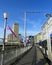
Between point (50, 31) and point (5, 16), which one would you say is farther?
point (50, 31)

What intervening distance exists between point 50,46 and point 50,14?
5.36 m

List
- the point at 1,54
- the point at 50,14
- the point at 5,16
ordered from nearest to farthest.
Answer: the point at 5,16
the point at 1,54
the point at 50,14

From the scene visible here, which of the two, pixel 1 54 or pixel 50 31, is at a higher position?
pixel 50 31

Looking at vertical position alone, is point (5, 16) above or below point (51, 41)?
above

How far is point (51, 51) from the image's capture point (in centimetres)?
2112

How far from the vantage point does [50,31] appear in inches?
846

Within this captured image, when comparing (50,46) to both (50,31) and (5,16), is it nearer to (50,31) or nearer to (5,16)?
(50,31)

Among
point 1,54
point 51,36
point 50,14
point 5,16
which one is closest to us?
point 5,16

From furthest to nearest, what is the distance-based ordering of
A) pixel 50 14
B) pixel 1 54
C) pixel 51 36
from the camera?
pixel 50 14
pixel 51 36
pixel 1 54

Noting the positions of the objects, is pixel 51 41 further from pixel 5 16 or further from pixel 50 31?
pixel 5 16

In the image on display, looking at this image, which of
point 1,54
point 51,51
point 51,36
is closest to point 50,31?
point 51,36

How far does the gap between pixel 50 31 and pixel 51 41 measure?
1277mm

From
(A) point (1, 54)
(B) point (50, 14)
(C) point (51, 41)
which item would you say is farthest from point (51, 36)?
(A) point (1, 54)

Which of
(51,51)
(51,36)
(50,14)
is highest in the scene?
(50,14)
